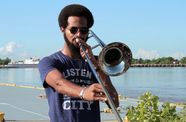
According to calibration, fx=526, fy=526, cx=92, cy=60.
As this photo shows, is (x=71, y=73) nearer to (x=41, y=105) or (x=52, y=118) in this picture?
(x=52, y=118)

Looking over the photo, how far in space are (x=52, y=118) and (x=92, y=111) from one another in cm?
26

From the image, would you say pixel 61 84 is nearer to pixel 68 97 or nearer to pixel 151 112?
pixel 68 97

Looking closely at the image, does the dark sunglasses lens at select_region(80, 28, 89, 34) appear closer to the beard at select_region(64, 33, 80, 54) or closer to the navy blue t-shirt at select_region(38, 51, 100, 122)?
the beard at select_region(64, 33, 80, 54)

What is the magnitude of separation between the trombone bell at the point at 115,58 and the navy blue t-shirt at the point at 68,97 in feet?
1.64

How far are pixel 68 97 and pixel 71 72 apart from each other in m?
0.18

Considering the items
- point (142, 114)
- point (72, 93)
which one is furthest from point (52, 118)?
point (142, 114)

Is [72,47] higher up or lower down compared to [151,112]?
higher up

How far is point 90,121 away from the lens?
3377 mm

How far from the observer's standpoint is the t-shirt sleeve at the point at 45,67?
327 centimetres

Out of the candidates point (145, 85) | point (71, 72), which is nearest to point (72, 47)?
point (71, 72)

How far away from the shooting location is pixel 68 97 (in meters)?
3.33

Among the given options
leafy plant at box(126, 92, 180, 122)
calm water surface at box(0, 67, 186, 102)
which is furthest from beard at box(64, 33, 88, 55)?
leafy plant at box(126, 92, 180, 122)

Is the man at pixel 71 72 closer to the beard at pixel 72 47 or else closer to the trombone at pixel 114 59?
the beard at pixel 72 47

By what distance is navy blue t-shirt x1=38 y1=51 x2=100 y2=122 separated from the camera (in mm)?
3328
